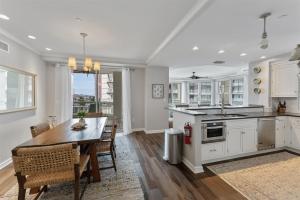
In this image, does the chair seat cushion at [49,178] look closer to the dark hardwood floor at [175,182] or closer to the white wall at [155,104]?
the dark hardwood floor at [175,182]

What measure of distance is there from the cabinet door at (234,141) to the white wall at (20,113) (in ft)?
14.2

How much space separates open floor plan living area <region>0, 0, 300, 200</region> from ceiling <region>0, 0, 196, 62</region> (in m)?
0.02

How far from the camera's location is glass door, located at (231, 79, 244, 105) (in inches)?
314

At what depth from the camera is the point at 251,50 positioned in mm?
3756

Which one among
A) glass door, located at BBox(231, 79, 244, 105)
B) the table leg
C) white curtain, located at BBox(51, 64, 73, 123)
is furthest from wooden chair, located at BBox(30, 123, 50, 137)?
glass door, located at BBox(231, 79, 244, 105)

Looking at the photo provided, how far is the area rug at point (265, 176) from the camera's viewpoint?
6.99 feet

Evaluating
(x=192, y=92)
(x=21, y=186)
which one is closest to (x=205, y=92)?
(x=192, y=92)

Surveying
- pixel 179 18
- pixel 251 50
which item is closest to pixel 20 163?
pixel 179 18

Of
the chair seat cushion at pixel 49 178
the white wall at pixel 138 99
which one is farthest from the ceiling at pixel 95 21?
the chair seat cushion at pixel 49 178

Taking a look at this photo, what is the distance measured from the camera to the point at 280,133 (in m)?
3.73

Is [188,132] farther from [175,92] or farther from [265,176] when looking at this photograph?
[175,92]

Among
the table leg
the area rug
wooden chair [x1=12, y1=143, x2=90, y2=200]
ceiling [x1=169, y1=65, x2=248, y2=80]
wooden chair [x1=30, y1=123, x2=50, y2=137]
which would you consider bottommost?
the area rug

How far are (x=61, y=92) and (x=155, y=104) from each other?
3.02m

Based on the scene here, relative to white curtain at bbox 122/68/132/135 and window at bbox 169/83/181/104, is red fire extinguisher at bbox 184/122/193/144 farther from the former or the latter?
window at bbox 169/83/181/104
